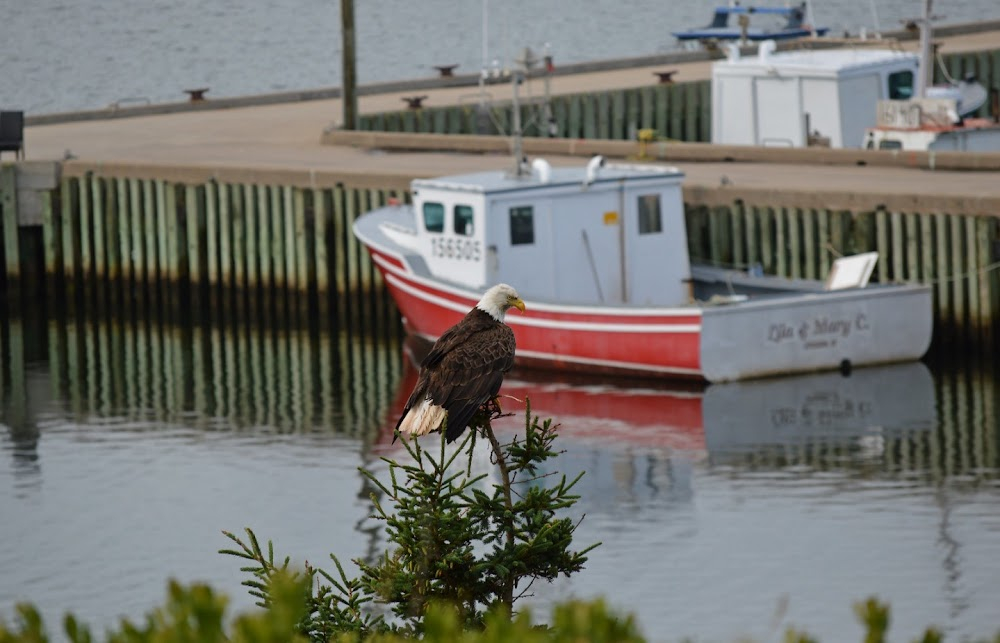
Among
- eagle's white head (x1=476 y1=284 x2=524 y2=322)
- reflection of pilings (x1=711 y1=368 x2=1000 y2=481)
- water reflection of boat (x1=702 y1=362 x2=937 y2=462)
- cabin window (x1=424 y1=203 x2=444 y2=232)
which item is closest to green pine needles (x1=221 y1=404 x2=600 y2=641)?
eagle's white head (x1=476 y1=284 x2=524 y2=322)

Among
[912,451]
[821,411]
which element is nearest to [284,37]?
[821,411]

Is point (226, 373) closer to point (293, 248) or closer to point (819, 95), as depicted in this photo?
point (293, 248)

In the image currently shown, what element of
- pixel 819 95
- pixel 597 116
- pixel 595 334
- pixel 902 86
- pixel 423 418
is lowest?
pixel 595 334

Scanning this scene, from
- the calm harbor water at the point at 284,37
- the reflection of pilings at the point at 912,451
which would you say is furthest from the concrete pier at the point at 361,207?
the calm harbor water at the point at 284,37

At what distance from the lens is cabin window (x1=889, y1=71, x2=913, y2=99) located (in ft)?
114

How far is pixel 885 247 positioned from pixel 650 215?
342cm

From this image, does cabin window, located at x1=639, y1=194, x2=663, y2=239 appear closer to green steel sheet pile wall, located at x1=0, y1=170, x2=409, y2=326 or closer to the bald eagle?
green steel sheet pile wall, located at x1=0, y1=170, x2=409, y2=326

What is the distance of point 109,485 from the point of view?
2186cm

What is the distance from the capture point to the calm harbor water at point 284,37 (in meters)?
78.5

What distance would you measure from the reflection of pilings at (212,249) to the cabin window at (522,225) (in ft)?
14.5

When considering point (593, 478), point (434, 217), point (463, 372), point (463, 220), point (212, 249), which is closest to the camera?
point (463, 372)

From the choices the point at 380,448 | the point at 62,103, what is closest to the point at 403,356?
the point at 380,448

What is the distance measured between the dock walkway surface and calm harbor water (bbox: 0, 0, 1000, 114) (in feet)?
95.0

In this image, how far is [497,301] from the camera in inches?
426
